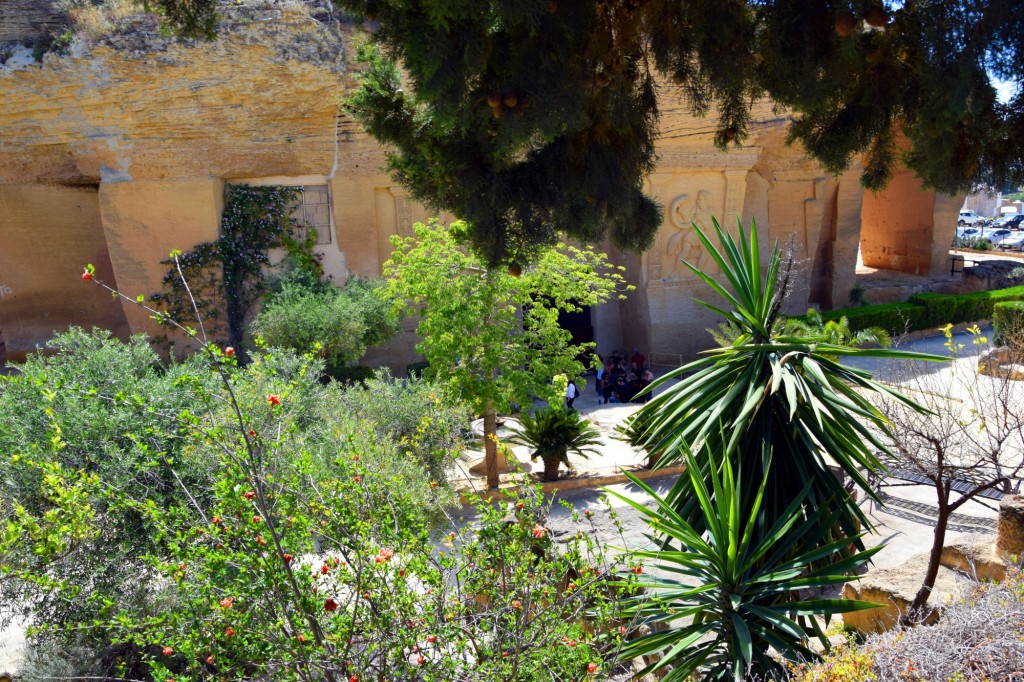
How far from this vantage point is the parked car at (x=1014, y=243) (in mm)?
33812

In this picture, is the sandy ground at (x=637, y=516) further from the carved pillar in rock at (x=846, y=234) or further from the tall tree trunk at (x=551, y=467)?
the carved pillar in rock at (x=846, y=234)

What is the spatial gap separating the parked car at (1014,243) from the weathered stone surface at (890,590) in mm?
31995

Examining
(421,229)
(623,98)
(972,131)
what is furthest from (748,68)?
(421,229)

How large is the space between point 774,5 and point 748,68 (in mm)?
424

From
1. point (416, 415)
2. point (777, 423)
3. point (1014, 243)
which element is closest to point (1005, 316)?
point (416, 415)

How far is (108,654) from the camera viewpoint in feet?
22.7

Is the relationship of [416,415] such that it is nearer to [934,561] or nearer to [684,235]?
[934,561]

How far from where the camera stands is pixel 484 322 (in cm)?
1154

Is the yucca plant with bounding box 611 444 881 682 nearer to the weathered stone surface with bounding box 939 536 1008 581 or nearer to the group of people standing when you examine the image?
the weathered stone surface with bounding box 939 536 1008 581

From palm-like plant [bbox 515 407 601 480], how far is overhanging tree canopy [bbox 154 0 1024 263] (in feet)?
20.8

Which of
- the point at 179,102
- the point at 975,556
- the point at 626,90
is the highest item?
the point at 179,102

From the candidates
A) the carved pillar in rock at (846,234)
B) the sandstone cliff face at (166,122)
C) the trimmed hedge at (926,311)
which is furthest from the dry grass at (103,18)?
the carved pillar in rock at (846,234)

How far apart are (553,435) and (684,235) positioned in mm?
7655

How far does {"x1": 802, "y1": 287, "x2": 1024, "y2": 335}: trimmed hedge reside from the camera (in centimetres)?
1959
